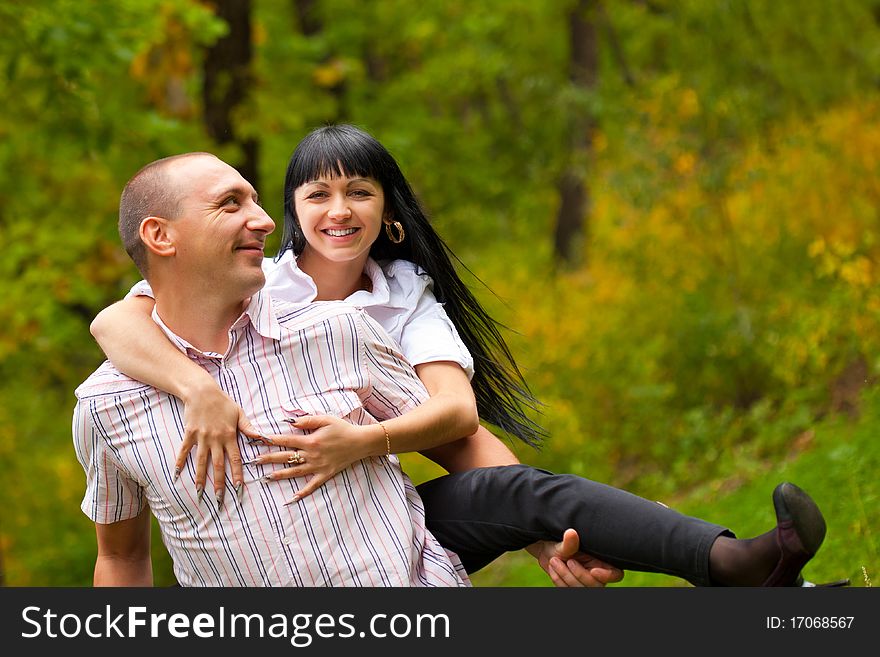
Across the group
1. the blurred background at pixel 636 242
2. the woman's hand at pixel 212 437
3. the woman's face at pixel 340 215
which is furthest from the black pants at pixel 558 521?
the blurred background at pixel 636 242

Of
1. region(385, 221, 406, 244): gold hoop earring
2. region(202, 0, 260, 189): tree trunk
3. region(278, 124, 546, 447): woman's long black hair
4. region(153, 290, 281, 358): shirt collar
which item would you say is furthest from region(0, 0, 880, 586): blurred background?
region(153, 290, 281, 358): shirt collar

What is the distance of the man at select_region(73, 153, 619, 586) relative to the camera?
2.66 m

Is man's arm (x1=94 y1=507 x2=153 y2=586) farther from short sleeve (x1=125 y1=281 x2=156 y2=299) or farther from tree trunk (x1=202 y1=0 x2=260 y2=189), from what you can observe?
tree trunk (x1=202 y1=0 x2=260 y2=189)

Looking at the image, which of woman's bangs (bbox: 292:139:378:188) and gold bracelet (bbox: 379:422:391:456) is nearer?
gold bracelet (bbox: 379:422:391:456)

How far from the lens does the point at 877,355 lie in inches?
259

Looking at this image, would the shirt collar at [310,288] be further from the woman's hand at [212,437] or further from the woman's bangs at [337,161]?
the woman's hand at [212,437]

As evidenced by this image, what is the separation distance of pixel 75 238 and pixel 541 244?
28.2ft

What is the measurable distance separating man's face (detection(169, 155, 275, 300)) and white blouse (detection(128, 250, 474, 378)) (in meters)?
0.33

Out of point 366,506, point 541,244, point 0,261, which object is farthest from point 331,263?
point 541,244

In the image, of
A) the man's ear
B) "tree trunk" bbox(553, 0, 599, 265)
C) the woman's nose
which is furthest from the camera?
"tree trunk" bbox(553, 0, 599, 265)

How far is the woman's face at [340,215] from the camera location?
3.14m

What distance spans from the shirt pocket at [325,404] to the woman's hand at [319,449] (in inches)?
1.9
